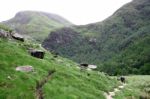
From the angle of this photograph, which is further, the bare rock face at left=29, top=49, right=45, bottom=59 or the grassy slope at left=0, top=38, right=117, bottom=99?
the bare rock face at left=29, top=49, right=45, bottom=59

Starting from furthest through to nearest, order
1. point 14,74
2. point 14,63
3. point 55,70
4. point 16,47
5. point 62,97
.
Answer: point 16,47, point 55,70, point 14,63, point 14,74, point 62,97

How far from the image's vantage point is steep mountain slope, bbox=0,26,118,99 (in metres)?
74.3

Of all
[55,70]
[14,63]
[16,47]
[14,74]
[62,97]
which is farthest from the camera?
[16,47]

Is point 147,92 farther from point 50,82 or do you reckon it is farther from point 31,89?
point 31,89

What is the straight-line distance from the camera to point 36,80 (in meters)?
79.8

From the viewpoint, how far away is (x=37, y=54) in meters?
104

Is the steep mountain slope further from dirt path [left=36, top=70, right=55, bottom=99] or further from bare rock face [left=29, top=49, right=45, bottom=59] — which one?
bare rock face [left=29, top=49, right=45, bottom=59]

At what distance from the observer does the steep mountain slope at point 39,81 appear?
74.3 m

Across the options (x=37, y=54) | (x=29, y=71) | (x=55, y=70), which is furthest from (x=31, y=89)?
(x=37, y=54)

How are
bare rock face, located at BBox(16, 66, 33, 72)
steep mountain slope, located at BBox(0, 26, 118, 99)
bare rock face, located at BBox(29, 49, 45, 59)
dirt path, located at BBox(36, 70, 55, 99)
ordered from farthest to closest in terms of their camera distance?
bare rock face, located at BBox(29, 49, 45, 59)
bare rock face, located at BBox(16, 66, 33, 72)
steep mountain slope, located at BBox(0, 26, 118, 99)
dirt path, located at BBox(36, 70, 55, 99)

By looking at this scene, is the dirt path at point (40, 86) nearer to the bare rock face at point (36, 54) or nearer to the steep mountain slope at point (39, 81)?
the steep mountain slope at point (39, 81)

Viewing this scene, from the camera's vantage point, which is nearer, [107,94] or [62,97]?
[62,97]

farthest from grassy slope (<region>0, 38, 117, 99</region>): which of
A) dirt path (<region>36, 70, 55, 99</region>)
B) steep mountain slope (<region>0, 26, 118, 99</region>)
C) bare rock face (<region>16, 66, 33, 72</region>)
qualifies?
bare rock face (<region>16, 66, 33, 72</region>)

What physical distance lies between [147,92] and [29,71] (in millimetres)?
43745
